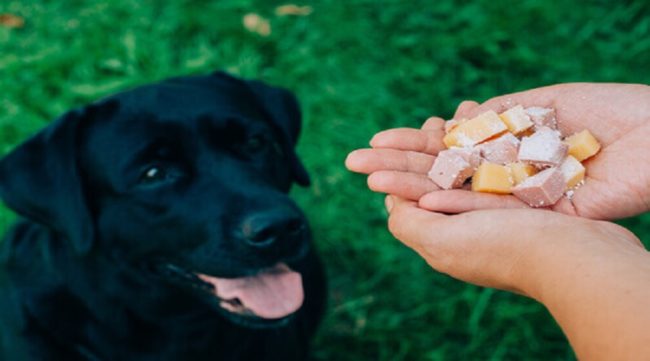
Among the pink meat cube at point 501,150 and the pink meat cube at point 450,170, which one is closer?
the pink meat cube at point 450,170

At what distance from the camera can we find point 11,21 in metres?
3.90

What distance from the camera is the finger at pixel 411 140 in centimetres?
196

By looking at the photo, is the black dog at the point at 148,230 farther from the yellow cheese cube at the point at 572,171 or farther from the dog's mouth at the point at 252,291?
the yellow cheese cube at the point at 572,171

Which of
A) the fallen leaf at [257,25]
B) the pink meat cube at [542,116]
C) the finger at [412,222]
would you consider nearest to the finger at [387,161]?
the finger at [412,222]

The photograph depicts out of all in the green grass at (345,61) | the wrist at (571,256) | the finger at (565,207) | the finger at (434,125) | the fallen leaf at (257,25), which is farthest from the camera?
the fallen leaf at (257,25)

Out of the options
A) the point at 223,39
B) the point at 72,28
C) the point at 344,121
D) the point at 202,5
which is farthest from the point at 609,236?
the point at 72,28

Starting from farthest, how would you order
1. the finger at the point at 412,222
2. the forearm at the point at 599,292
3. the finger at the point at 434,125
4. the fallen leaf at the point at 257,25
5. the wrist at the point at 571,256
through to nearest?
the fallen leaf at the point at 257,25
the finger at the point at 434,125
the finger at the point at 412,222
the wrist at the point at 571,256
the forearm at the point at 599,292

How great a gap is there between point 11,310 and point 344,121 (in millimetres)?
1837

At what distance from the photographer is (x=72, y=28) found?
3863 mm

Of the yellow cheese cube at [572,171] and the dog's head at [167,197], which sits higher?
the yellow cheese cube at [572,171]

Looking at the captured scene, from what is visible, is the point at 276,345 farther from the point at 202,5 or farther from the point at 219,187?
the point at 202,5

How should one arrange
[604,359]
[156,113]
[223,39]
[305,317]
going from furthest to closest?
1. [223,39]
2. [305,317]
3. [156,113]
4. [604,359]

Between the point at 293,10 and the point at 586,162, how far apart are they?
231 cm

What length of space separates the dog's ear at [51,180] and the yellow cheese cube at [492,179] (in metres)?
1.10
